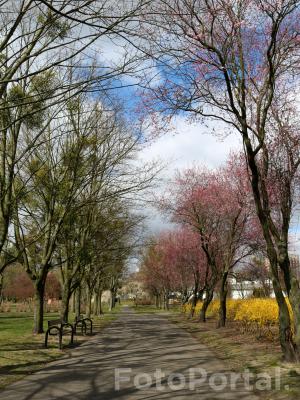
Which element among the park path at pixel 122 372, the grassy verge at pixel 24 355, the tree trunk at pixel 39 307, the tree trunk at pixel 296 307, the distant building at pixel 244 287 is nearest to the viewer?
the park path at pixel 122 372

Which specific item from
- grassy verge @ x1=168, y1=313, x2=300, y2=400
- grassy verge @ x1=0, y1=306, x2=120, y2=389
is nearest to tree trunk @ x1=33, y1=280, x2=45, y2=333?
grassy verge @ x1=0, y1=306, x2=120, y2=389

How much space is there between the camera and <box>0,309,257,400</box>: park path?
7680 millimetres

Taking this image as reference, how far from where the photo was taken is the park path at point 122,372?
768 centimetres

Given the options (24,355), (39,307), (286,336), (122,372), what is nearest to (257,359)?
(286,336)

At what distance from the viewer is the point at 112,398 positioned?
7.43 metres

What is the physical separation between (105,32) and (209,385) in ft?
20.0

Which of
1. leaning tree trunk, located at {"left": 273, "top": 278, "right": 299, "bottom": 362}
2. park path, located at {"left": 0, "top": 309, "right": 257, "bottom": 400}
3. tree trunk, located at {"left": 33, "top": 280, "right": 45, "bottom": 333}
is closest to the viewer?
park path, located at {"left": 0, "top": 309, "right": 257, "bottom": 400}

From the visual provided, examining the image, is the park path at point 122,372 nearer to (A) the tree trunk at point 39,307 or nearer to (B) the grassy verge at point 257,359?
(B) the grassy verge at point 257,359

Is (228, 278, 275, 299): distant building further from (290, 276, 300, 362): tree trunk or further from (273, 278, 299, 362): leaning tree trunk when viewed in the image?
(273, 278, 299, 362): leaning tree trunk

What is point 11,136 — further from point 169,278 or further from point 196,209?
point 169,278

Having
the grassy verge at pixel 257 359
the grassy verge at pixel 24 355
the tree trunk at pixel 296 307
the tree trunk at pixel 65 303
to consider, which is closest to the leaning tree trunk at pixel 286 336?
the tree trunk at pixel 296 307

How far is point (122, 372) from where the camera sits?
9844 mm

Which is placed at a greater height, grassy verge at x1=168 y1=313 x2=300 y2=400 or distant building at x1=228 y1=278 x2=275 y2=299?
distant building at x1=228 y1=278 x2=275 y2=299

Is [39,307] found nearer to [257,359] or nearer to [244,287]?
[257,359]
